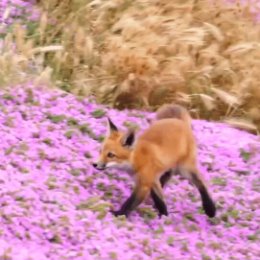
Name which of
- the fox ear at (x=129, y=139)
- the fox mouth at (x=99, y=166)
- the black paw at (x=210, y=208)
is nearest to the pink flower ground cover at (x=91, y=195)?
the black paw at (x=210, y=208)

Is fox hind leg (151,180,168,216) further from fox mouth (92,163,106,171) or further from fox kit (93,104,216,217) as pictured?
fox mouth (92,163,106,171)

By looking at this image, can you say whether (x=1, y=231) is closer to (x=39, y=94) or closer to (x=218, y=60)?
(x=39, y=94)

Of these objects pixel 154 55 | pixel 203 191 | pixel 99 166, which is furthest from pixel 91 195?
pixel 154 55

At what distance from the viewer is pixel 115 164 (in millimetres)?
5176

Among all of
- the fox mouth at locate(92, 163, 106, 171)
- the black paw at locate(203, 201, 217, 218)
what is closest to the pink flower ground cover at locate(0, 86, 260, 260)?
the black paw at locate(203, 201, 217, 218)

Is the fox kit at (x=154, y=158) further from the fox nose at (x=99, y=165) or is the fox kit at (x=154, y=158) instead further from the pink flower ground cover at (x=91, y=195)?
the pink flower ground cover at (x=91, y=195)

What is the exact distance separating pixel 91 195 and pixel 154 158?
0.42m

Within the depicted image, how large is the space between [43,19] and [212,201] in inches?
107

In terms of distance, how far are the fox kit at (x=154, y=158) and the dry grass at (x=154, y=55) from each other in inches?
61.6

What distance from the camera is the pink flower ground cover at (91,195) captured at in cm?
448

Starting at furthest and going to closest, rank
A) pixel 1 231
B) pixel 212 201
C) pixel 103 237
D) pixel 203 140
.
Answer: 1. pixel 203 140
2. pixel 212 201
3. pixel 103 237
4. pixel 1 231

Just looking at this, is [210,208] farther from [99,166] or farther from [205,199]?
[99,166]

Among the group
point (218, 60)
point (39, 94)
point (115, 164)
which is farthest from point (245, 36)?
point (115, 164)

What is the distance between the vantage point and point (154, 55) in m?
7.40
